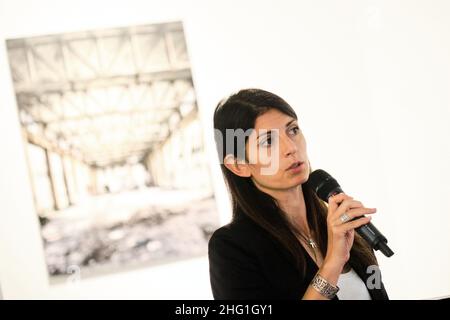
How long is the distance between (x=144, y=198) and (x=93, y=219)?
0.25 m

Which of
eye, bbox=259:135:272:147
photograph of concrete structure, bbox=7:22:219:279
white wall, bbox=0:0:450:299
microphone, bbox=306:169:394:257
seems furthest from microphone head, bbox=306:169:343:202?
photograph of concrete structure, bbox=7:22:219:279

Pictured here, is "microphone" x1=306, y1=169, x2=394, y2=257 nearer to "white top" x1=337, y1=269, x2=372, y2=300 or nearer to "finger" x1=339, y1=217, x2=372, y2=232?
"finger" x1=339, y1=217, x2=372, y2=232

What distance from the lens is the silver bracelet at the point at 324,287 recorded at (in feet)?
5.80

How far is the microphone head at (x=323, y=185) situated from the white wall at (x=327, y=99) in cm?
33

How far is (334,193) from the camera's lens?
183 cm

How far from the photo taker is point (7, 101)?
2.21m

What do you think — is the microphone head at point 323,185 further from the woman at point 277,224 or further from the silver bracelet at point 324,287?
the silver bracelet at point 324,287

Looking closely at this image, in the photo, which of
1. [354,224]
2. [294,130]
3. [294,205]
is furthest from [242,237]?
[294,130]

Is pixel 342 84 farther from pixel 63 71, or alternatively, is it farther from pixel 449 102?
pixel 63 71

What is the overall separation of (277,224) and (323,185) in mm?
240

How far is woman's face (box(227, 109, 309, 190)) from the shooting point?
1.98 metres

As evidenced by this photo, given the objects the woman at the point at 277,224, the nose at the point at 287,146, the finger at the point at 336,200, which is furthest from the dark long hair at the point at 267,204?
the finger at the point at 336,200

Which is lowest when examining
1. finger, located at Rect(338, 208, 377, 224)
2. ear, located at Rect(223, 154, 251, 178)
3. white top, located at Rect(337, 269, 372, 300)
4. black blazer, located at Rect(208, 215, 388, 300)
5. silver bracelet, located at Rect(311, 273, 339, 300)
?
white top, located at Rect(337, 269, 372, 300)

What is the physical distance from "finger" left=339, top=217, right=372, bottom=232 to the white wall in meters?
0.58
